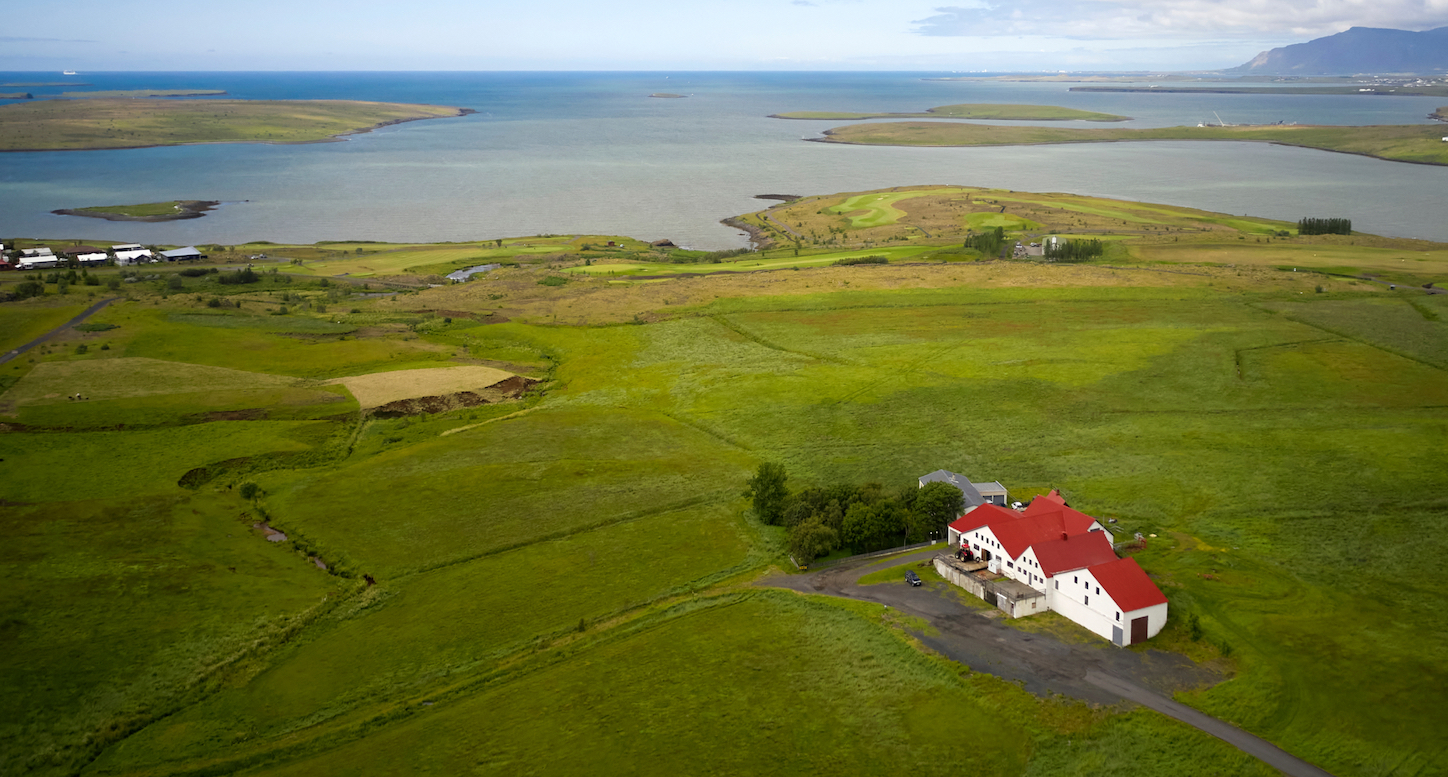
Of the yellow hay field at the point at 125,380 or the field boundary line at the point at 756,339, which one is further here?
the field boundary line at the point at 756,339

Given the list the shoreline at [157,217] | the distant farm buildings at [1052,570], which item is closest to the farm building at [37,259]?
the shoreline at [157,217]

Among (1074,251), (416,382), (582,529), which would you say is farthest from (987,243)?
(582,529)

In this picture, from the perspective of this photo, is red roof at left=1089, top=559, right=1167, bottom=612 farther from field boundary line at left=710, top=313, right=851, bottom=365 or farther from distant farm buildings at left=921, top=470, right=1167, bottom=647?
field boundary line at left=710, top=313, right=851, bottom=365

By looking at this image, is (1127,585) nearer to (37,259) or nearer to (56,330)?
(56,330)

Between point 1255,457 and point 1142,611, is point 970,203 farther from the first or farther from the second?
point 1142,611

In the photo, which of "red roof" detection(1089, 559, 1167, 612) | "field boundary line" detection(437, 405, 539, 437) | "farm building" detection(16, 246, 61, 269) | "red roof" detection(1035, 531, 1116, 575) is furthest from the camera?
"farm building" detection(16, 246, 61, 269)

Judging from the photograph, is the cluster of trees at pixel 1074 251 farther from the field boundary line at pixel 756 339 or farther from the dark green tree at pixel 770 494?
the dark green tree at pixel 770 494

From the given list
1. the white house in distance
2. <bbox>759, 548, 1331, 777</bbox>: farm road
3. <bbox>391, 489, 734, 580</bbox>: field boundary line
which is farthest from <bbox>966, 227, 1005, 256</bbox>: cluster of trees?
<bbox>759, 548, 1331, 777</bbox>: farm road
